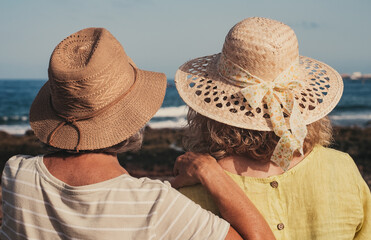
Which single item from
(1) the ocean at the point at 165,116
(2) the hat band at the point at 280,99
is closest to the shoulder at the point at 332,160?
(2) the hat band at the point at 280,99

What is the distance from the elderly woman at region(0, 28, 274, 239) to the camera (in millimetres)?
1587

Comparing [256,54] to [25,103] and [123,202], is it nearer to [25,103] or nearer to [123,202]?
[123,202]

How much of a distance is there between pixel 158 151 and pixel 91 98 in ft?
32.8

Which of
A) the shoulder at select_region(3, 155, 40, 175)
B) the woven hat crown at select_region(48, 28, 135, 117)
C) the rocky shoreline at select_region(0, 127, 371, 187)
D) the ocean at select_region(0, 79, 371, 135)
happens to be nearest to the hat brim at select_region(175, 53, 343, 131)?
the woven hat crown at select_region(48, 28, 135, 117)

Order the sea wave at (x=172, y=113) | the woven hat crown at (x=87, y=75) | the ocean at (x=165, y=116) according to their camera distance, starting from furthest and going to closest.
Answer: the sea wave at (x=172, y=113)
the ocean at (x=165, y=116)
the woven hat crown at (x=87, y=75)

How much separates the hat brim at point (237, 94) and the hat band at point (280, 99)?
5cm

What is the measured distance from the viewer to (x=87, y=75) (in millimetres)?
1717

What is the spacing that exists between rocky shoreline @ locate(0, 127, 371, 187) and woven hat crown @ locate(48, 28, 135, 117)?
6122 mm

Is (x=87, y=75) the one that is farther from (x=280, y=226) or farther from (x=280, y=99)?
(x=280, y=226)

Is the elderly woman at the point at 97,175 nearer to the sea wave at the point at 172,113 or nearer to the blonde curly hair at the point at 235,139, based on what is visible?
the blonde curly hair at the point at 235,139

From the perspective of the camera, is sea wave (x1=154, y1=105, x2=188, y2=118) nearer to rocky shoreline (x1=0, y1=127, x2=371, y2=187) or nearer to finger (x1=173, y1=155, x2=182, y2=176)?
rocky shoreline (x1=0, y1=127, x2=371, y2=187)

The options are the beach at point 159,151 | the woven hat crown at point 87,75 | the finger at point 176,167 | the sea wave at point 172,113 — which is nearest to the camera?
the woven hat crown at point 87,75

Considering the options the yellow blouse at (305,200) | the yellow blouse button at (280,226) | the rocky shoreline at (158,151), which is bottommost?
the rocky shoreline at (158,151)

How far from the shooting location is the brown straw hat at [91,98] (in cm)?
175
